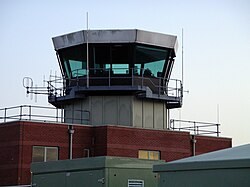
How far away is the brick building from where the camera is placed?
3039 centimetres

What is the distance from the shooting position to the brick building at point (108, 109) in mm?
30391

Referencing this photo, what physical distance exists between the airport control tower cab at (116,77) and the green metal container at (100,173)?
16620 mm

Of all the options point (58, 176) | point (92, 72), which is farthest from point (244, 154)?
point (92, 72)

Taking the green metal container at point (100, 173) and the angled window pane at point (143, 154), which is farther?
the angled window pane at point (143, 154)

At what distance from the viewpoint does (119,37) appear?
1305 inches

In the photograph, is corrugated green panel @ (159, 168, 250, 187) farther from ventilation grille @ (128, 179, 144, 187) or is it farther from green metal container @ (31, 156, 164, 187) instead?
ventilation grille @ (128, 179, 144, 187)

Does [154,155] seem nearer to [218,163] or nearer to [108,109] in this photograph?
[108,109]

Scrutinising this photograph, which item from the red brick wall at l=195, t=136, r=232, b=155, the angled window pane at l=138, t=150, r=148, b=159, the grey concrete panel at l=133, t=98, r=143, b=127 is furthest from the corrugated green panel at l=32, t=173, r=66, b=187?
the red brick wall at l=195, t=136, r=232, b=155

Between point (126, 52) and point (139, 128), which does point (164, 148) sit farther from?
point (126, 52)

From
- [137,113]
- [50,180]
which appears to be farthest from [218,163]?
[137,113]

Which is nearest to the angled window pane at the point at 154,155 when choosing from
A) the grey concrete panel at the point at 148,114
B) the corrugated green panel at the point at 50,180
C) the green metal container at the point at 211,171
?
the grey concrete panel at the point at 148,114

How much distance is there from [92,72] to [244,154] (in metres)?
22.6

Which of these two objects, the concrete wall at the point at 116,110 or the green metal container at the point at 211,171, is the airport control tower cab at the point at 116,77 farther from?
the green metal container at the point at 211,171

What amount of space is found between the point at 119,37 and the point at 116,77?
233 cm
